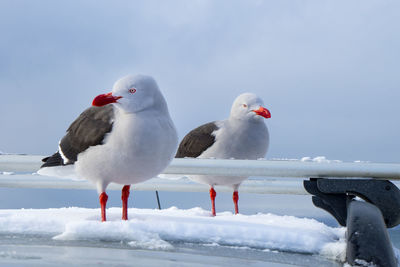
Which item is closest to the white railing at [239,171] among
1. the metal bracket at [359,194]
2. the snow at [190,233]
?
the metal bracket at [359,194]

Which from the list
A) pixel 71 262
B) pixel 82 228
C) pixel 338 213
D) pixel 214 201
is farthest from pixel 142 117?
pixel 214 201

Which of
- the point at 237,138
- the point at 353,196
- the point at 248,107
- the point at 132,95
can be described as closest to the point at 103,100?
the point at 132,95

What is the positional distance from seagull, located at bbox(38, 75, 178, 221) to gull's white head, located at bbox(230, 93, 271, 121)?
67.0 inches

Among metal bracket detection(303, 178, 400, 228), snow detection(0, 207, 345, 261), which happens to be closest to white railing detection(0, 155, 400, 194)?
metal bracket detection(303, 178, 400, 228)

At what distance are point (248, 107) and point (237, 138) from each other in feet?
0.94

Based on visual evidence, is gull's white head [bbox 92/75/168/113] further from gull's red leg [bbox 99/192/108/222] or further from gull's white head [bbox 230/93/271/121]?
gull's white head [bbox 230/93/271/121]

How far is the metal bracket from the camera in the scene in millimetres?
2877

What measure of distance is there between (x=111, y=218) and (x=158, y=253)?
973 millimetres

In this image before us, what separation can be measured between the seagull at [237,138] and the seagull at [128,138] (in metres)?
1.59

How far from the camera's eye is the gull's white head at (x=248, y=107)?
425 cm

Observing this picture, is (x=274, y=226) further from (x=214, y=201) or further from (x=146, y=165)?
(x=214, y=201)

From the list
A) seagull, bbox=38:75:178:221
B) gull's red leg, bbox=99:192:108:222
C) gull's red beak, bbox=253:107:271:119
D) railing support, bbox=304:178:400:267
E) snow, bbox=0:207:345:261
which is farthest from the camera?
gull's red beak, bbox=253:107:271:119

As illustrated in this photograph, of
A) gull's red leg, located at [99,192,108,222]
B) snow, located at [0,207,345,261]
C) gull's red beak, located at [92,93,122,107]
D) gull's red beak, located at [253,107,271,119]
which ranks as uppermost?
gull's red beak, located at [92,93,122,107]

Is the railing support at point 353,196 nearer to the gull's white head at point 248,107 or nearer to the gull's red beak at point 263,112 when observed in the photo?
the gull's red beak at point 263,112
